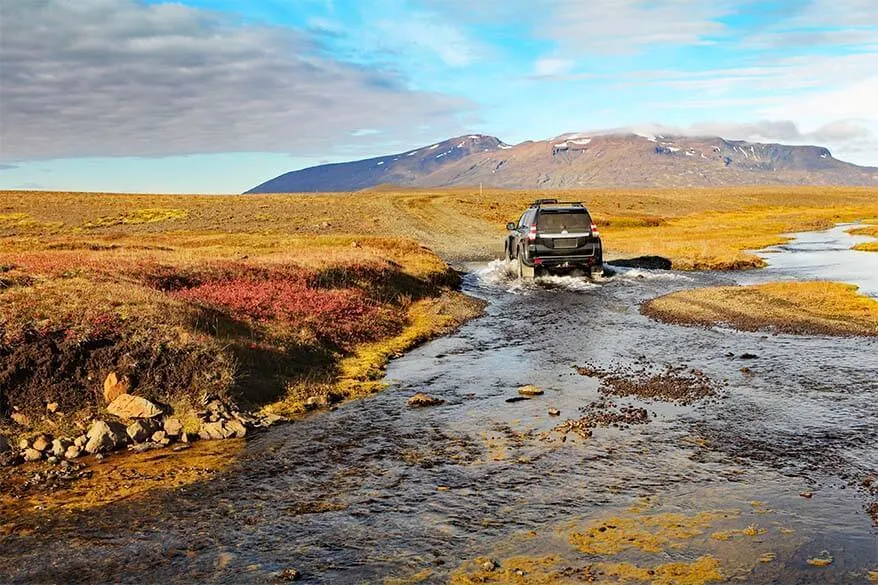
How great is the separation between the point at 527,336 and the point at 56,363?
38.6ft

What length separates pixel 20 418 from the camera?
1193cm

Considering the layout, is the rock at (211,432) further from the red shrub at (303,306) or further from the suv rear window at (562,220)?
the suv rear window at (562,220)

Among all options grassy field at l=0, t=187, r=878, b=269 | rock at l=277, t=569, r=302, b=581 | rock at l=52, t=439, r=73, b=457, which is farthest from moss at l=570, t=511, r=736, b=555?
grassy field at l=0, t=187, r=878, b=269

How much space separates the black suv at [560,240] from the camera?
28.2 meters

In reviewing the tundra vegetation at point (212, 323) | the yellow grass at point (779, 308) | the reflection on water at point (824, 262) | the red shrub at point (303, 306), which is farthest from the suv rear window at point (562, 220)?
the reflection on water at point (824, 262)

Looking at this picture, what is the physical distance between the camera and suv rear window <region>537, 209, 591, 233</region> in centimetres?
2817

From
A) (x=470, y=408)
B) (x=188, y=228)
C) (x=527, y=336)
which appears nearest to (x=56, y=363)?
(x=470, y=408)

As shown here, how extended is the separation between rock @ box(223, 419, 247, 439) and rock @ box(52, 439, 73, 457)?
234cm

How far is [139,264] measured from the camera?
892 inches

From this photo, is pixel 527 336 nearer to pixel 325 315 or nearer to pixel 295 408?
pixel 325 315

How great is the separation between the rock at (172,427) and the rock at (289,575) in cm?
543

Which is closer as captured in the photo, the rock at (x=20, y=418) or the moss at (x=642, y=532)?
the moss at (x=642, y=532)

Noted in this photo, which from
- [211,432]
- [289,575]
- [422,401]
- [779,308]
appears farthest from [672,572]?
[779,308]

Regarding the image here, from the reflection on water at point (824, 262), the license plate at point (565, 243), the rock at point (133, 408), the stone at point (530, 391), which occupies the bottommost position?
the stone at point (530, 391)
